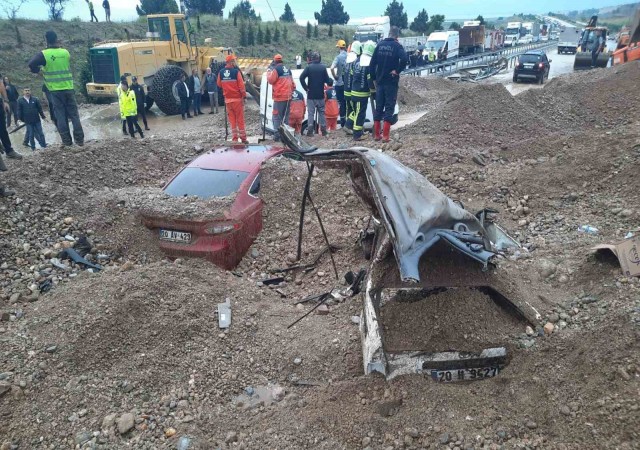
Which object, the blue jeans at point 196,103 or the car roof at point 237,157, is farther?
the blue jeans at point 196,103

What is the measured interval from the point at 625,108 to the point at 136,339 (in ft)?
43.1

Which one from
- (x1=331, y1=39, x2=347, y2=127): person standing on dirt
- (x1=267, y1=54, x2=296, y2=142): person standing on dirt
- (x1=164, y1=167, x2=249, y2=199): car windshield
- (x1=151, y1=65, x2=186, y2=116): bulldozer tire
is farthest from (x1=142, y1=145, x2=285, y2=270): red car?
(x1=151, y1=65, x2=186, y2=116): bulldozer tire

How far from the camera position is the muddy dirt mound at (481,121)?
34.0 feet

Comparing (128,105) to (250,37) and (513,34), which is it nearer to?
(250,37)

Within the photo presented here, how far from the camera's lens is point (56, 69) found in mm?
9344

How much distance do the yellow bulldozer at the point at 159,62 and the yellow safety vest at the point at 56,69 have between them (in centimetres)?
770

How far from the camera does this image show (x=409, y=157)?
28.3 ft

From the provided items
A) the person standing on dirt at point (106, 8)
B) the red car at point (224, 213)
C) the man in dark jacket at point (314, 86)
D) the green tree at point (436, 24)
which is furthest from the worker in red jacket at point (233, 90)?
the green tree at point (436, 24)

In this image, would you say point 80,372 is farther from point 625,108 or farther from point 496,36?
point 496,36

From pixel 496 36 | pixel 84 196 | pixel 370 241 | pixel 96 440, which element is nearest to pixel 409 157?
pixel 370 241

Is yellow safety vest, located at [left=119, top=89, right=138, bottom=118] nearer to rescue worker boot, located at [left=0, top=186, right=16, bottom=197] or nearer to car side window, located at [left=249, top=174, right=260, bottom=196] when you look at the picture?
rescue worker boot, located at [left=0, top=186, right=16, bottom=197]

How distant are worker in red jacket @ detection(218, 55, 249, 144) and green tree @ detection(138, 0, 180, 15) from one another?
28.7 meters

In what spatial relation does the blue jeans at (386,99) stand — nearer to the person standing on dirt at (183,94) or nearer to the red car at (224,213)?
the red car at (224,213)

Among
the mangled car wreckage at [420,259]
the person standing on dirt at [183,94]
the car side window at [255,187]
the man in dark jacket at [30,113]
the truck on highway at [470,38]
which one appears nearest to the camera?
the mangled car wreckage at [420,259]
